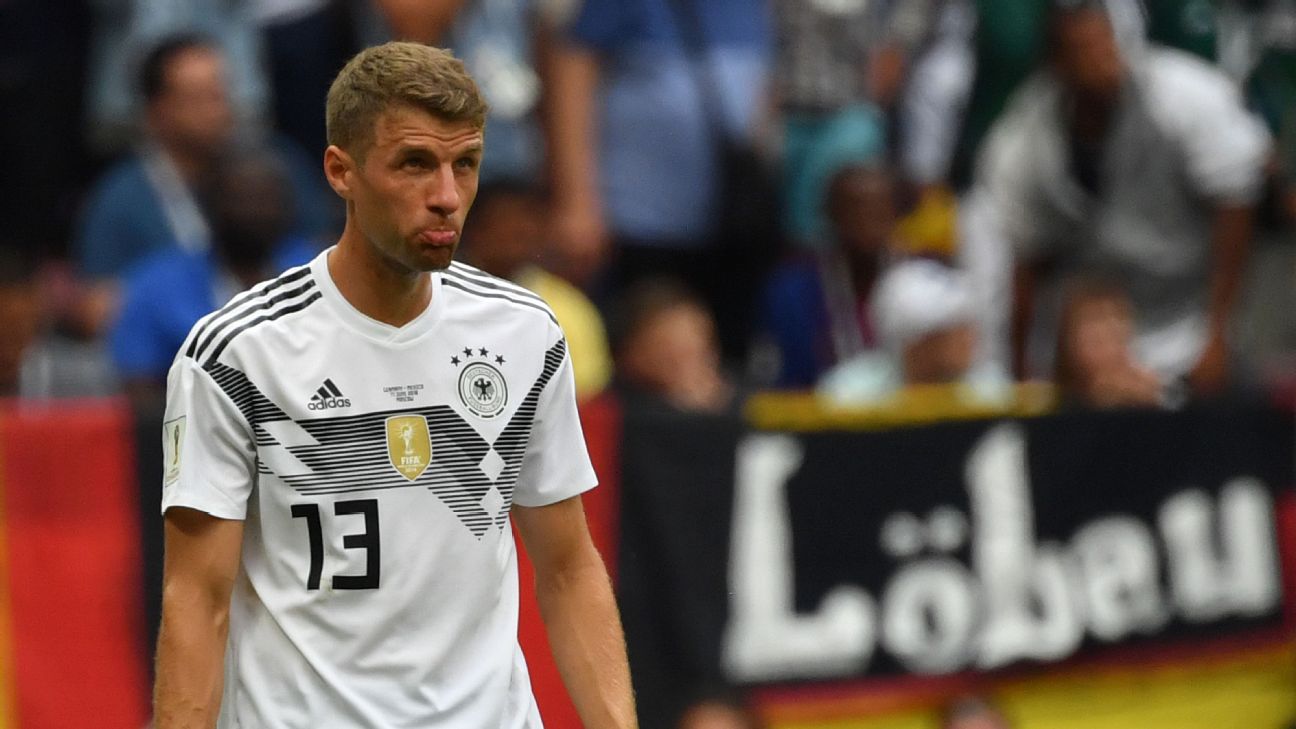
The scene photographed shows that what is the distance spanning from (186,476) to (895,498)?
429 cm

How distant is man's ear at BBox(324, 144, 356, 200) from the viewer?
389cm

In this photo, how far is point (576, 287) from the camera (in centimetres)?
869

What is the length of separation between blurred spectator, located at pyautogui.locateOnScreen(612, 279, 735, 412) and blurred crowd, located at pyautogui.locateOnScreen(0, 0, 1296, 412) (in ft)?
0.04

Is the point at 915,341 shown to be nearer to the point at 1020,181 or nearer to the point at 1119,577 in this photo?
the point at 1119,577

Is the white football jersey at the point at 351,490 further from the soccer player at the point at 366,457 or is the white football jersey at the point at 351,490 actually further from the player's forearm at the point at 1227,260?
the player's forearm at the point at 1227,260

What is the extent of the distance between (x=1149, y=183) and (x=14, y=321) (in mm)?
5161

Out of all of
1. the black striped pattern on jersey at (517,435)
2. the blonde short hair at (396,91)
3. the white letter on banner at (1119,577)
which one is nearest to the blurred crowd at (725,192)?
the white letter on banner at (1119,577)

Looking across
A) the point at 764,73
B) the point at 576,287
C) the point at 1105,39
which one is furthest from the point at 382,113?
the point at 1105,39

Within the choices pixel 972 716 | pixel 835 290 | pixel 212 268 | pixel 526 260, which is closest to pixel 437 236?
pixel 212 268

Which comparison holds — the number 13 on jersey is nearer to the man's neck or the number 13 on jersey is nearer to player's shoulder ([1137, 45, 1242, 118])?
the man's neck

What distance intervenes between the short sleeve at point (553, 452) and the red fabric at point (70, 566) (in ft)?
8.41

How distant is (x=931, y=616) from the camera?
7824 mm

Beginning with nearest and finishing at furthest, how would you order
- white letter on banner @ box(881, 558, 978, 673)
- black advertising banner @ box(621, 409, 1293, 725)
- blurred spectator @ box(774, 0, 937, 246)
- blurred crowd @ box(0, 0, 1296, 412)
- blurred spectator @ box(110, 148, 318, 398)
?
blurred spectator @ box(110, 148, 318, 398) → black advertising banner @ box(621, 409, 1293, 725) → white letter on banner @ box(881, 558, 978, 673) → blurred crowd @ box(0, 0, 1296, 412) → blurred spectator @ box(774, 0, 937, 246)

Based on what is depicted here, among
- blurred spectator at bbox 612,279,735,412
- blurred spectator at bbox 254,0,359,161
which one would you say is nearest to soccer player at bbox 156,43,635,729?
blurred spectator at bbox 612,279,735,412
